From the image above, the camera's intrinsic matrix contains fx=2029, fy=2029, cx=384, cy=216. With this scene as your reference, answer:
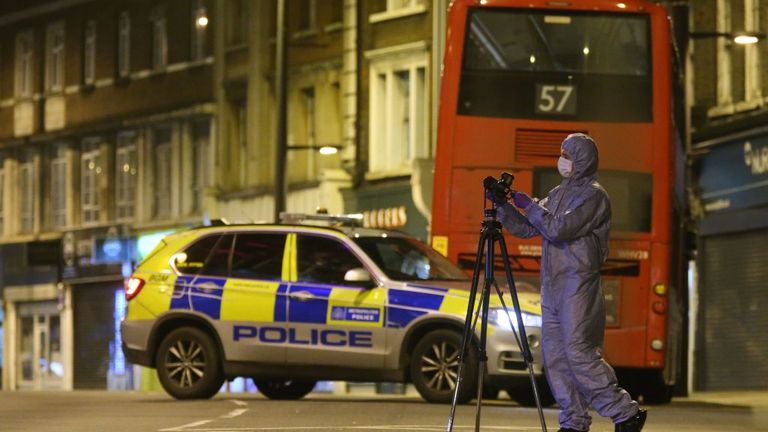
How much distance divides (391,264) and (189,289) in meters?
2.11

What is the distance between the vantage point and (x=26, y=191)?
5625cm

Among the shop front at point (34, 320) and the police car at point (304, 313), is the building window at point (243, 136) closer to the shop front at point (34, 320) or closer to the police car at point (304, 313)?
the shop front at point (34, 320)

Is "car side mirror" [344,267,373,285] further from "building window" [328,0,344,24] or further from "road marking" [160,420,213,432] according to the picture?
"building window" [328,0,344,24]

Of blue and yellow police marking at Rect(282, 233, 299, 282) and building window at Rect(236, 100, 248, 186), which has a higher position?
building window at Rect(236, 100, 248, 186)

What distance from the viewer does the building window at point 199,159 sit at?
4878cm

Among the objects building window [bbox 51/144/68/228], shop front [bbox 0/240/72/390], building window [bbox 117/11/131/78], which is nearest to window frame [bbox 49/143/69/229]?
building window [bbox 51/144/68/228]

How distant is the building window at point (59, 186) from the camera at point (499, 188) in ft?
143

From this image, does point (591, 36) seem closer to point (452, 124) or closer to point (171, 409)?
point (452, 124)

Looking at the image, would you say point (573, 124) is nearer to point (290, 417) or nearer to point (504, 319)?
point (504, 319)

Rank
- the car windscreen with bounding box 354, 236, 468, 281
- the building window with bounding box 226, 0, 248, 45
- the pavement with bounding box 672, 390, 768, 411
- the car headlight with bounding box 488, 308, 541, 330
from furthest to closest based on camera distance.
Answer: the building window with bounding box 226, 0, 248, 45, the pavement with bounding box 672, 390, 768, 411, the car windscreen with bounding box 354, 236, 468, 281, the car headlight with bounding box 488, 308, 541, 330

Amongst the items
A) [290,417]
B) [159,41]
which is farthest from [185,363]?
[159,41]

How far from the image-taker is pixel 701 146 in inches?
1319

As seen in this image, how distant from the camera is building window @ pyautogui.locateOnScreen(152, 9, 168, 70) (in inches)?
1994

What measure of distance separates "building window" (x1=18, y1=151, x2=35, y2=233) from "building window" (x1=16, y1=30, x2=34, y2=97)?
1.89 metres
